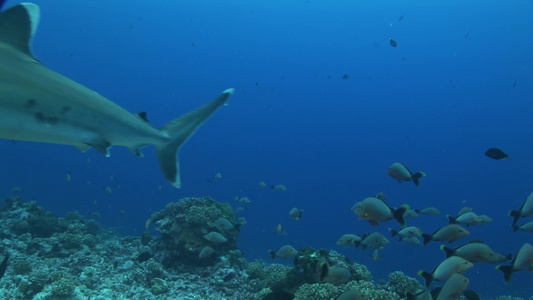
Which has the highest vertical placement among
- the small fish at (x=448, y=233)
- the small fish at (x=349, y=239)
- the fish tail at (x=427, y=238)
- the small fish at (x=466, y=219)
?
the small fish at (x=466, y=219)

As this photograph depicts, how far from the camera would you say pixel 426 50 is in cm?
8919

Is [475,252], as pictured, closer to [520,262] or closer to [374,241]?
[520,262]

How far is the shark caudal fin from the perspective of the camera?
4.62 m

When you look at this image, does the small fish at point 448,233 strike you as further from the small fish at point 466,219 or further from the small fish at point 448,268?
the small fish at point 448,268

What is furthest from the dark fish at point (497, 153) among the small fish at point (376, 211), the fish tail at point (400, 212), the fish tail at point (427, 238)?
the fish tail at point (400, 212)

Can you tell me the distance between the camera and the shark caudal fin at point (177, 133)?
4.62 metres

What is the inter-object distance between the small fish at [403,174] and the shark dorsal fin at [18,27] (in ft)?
26.8

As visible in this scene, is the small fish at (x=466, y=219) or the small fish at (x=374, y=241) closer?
the small fish at (x=466, y=219)

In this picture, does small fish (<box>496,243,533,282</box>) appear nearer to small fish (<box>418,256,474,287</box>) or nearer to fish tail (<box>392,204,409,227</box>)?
small fish (<box>418,256,474,287</box>)

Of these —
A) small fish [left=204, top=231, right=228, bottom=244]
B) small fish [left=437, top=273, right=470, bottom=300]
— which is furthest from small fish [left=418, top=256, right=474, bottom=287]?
small fish [left=204, top=231, right=228, bottom=244]

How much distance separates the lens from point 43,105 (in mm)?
3324

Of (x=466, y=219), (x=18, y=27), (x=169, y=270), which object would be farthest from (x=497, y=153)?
(x=18, y=27)

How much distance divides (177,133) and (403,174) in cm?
640

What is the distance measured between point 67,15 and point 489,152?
93674mm
